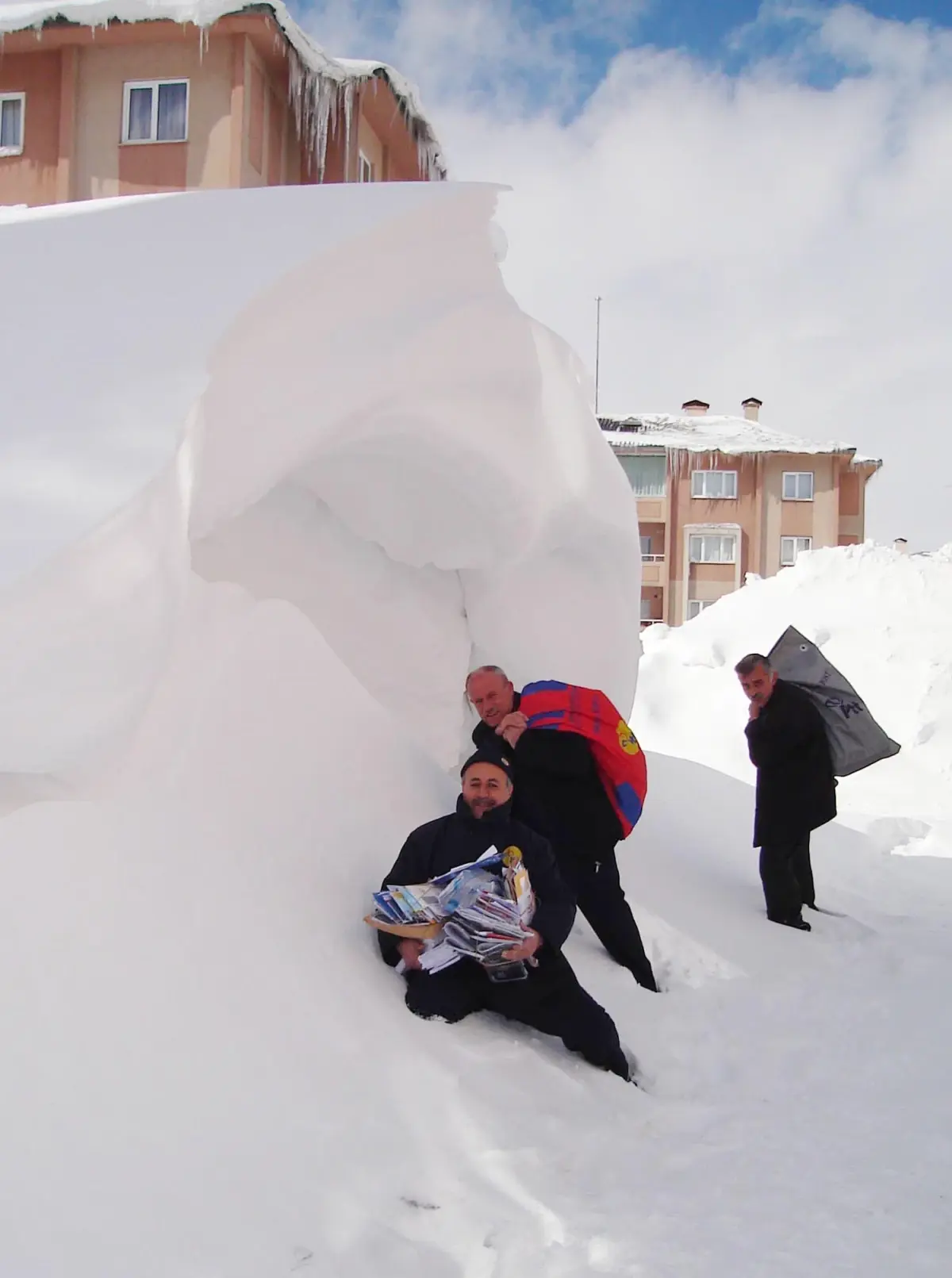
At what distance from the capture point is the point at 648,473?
26531 mm

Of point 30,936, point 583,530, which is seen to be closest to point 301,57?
point 583,530

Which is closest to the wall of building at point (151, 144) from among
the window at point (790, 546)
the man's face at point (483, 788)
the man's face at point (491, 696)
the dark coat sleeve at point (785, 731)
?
the dark coat sleeve at point (785, 731)

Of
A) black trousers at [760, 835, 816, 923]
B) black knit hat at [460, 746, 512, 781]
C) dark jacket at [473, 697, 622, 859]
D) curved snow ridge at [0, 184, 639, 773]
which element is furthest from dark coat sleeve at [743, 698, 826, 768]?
black knit hat at [460, 746, 512, 781]

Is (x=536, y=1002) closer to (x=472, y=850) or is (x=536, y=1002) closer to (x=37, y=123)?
(x=472, y=850)

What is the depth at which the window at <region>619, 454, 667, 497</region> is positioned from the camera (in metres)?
26.3

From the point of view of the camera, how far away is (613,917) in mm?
4051

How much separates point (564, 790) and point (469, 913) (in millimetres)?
1005

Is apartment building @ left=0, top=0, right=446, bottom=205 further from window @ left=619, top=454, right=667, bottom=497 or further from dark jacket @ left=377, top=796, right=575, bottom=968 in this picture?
window @ left=619, top=454, right=667, bottom=497

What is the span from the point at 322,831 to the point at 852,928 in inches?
105

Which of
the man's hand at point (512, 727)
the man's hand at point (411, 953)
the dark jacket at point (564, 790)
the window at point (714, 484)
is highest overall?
the window at point (714, 484)

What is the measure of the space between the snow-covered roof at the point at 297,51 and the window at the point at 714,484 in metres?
13.8

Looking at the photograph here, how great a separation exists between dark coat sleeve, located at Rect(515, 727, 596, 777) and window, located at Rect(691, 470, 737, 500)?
2302 cm

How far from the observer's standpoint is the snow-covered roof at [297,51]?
470 inches

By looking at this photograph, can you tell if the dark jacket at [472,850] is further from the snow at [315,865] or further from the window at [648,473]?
the window at [648,473]
